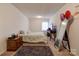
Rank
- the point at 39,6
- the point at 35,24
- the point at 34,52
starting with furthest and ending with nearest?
the point at 35,24, the point at 39,6, the point at 34,52

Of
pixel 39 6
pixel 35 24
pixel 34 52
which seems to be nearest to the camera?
pixel 34 52

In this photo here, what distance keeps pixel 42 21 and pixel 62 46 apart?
4.07m

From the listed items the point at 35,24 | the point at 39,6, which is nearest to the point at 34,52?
the point at 39,6

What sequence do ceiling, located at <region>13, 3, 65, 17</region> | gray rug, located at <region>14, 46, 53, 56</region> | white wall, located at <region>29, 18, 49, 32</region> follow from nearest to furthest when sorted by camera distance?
gray rug, located at <region>14, 46, 53, 56</region> < ceiling, located at <region>13, 3, 65, 17</region> < white wall, located at <region>29, 18, 49, 32</region>

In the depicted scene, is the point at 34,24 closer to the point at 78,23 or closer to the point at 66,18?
the point at 66,18

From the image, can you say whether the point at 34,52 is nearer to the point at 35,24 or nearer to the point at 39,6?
the point at 39,6

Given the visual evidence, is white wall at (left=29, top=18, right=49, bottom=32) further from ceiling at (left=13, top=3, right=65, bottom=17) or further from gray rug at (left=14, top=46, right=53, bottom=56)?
gray rug at (left=14, top=46, right=53, bottom=56)

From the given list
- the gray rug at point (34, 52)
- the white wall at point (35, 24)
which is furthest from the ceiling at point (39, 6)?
the white wall at point (35, 24)

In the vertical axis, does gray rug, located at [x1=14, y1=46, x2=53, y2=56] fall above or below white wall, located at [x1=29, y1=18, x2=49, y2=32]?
below

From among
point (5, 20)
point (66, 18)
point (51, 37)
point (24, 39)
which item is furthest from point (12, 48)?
point (51, 37)

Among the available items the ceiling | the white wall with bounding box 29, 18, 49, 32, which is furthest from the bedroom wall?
Result: the ceiling

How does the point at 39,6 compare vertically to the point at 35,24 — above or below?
above

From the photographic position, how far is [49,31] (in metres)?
6.96

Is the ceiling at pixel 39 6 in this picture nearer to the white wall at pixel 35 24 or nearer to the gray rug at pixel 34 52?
the gray rug at pixel 34 52
